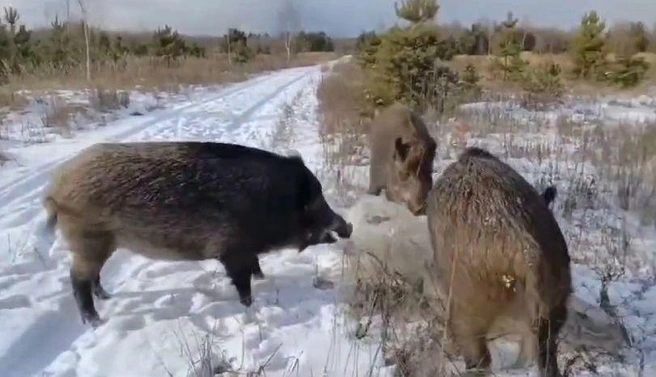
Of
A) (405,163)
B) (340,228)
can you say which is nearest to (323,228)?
(340,228)

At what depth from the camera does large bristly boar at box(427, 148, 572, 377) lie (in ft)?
8.93

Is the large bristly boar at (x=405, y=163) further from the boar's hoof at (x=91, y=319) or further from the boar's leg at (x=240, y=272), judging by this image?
the boar's hoof at (x=91, y=319)

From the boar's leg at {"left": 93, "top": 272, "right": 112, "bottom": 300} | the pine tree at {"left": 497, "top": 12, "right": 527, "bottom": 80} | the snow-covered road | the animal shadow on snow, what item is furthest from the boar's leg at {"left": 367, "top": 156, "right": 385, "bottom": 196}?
the pine tree at {"left": 497, "top": 12, "right": 527, "bottom": 80}

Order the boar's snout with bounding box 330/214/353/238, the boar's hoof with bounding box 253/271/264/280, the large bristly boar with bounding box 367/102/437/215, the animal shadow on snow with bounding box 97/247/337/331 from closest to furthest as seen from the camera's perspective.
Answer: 1. the animal shadow on snow with bounding box 97/247/337/331
2. the boar's hoof with bounding box 253/271/264/280
3. the boar's snout with bounding box 330/214/353/238
4. the large bristly boar with bounding box 367/102/437/215

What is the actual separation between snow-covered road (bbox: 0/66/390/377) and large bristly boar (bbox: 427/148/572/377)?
1.82 ft

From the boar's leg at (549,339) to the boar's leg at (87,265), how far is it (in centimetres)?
260

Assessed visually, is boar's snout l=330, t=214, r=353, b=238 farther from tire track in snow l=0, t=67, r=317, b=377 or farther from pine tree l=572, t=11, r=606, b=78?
pine tree l=572, t=11, r=606, b=78

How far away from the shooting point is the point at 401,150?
22.0ft

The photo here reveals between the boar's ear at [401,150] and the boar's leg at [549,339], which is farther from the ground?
the boar's ear at [401,150]

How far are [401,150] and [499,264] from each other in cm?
401

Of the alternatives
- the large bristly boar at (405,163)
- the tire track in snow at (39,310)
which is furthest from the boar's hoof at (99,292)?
the large bristly boar at (405,163)

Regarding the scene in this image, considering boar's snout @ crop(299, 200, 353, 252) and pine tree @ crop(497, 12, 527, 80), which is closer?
boar's snout @ crop(299, 200, 353, 252)

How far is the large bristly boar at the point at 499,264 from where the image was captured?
2.72 metres

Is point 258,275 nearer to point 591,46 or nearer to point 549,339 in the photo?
point 549,339
